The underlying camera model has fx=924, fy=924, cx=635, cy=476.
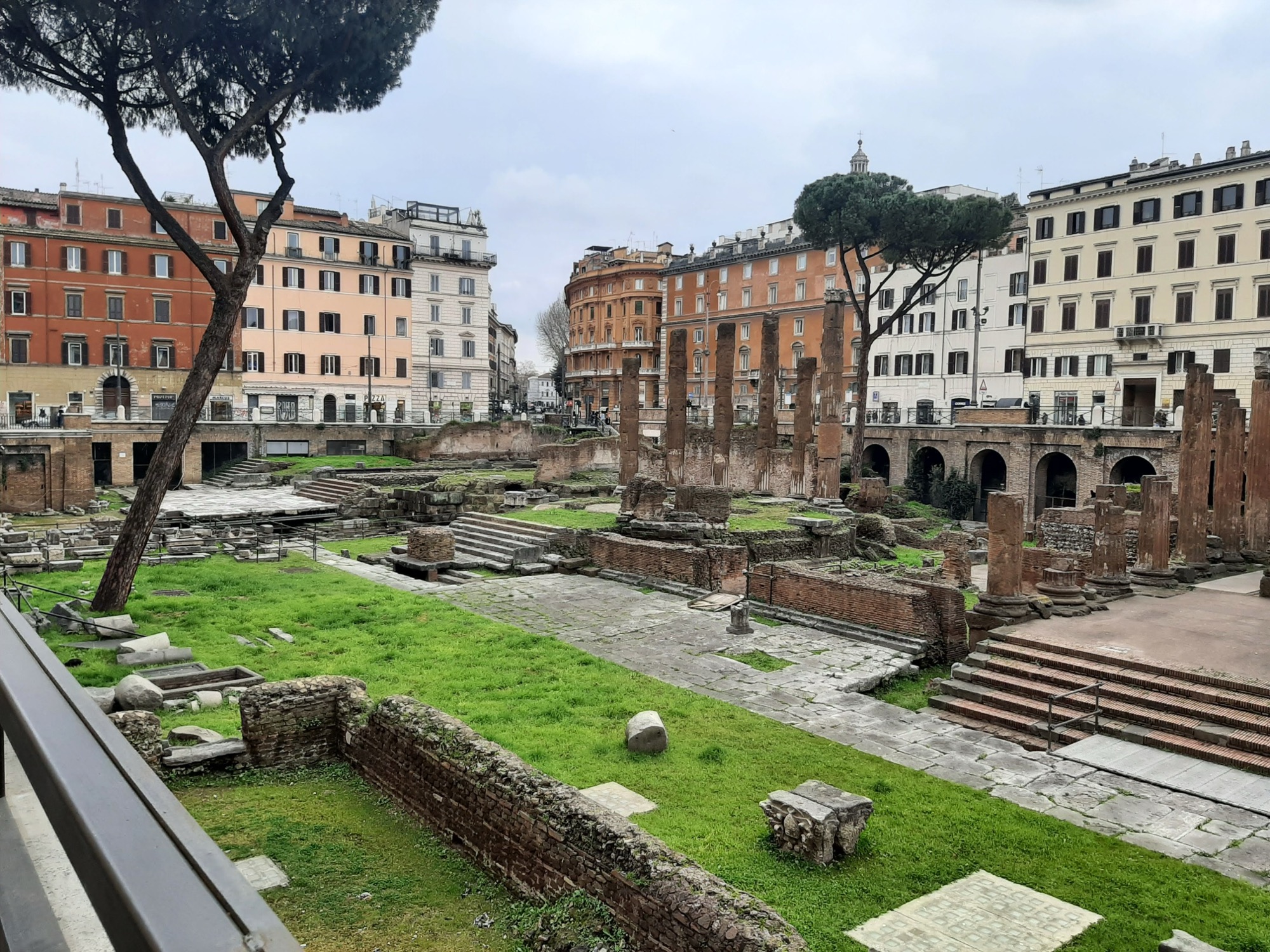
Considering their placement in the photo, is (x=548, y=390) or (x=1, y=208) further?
(x=548, y=390)

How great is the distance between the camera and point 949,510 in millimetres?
44406

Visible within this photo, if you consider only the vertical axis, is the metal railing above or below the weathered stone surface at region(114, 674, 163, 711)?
below

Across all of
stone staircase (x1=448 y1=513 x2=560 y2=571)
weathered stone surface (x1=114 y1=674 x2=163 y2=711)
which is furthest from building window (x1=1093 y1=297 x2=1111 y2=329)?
weathered stone surface (x1=114 y1=674 x2=163 y2=711)

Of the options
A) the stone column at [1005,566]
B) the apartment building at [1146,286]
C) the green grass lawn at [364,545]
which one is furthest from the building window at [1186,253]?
the green grass lawn at [364,545]

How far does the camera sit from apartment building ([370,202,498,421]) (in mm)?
57344

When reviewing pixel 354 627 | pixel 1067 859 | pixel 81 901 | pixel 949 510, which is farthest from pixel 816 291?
pixel 81 901

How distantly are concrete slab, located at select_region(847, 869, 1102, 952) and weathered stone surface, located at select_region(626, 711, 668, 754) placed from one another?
140 inches

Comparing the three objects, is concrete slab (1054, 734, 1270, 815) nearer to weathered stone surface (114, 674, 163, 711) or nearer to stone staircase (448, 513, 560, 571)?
weathered stone surface (114, 674, 163, 711)

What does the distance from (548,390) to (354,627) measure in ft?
311

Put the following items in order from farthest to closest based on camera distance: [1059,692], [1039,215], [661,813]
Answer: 1. [1039,215]
2. [1059,692]
3. [661,813]

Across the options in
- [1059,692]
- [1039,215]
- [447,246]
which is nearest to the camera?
[1059,692]

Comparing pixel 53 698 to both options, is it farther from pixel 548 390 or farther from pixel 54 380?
pixel 548 390

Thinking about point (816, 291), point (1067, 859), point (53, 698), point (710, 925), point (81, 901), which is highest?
point (816, 291)

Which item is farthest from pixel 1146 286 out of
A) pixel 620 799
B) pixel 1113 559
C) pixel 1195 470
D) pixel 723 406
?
pixel 620 799
